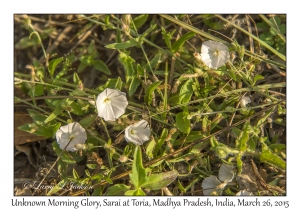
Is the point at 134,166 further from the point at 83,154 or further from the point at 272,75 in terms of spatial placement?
the point at 272,75

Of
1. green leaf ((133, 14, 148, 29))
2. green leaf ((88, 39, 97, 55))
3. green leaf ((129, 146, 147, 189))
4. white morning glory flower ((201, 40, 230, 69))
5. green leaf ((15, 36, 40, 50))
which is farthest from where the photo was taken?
green leaf ((15, 36, 40, 50))

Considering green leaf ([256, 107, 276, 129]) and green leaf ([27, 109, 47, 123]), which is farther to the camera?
green leaf ([27, 109, 47, 123])

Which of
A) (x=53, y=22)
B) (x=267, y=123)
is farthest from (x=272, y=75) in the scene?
(x=53, y=22)

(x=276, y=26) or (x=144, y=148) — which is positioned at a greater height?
(x=276, y=26)

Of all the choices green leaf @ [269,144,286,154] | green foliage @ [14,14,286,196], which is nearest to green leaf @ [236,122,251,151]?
green foliage @ [14,14,286,196]

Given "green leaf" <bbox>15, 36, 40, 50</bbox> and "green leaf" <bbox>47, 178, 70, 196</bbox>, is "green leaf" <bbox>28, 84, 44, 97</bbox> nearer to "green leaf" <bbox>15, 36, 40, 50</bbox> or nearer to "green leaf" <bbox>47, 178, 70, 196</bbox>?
"green leaf" <bbox>15, 36, 40, 50</bbox>

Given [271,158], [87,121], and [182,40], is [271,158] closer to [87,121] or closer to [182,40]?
[182,40]

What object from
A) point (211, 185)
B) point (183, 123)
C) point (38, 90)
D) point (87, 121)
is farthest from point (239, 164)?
point (38, 90)

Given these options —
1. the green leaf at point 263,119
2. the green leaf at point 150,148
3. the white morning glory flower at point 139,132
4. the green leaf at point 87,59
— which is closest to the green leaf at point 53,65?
the green leaf at point 87,59
